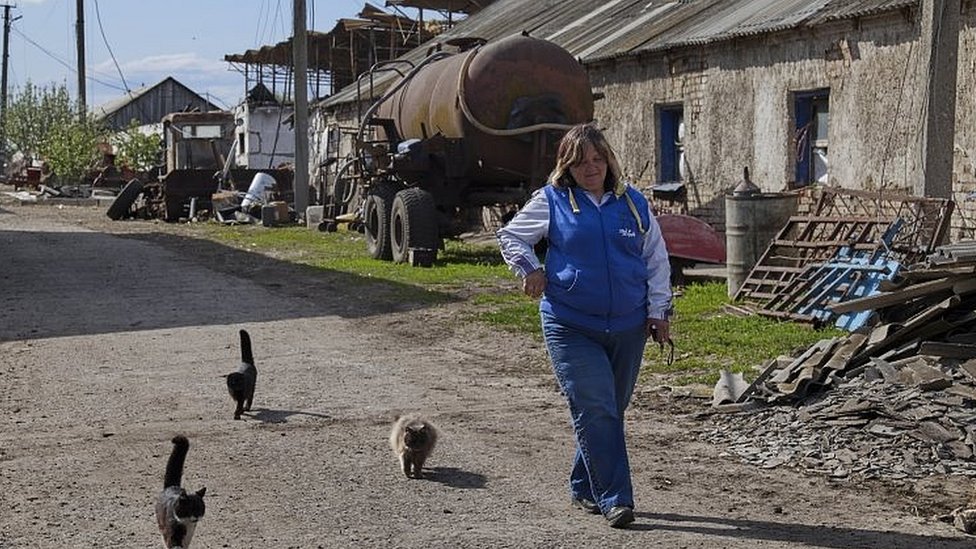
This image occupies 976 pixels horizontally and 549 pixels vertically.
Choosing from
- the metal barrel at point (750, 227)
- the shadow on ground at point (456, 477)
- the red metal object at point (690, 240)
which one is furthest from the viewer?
the red metal object at point (690, 240)

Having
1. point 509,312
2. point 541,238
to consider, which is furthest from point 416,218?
point 541,238

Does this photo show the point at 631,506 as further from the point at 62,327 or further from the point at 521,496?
the point at 62,327

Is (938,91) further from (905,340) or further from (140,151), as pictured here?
(140,151)

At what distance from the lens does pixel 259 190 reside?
104 ft

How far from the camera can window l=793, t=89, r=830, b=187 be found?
58.0 feet

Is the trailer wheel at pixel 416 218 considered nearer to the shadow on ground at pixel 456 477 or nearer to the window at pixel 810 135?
the window at pixel 810 135

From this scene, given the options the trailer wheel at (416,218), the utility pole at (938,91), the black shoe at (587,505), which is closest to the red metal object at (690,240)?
the trailer wheel at (416,218)

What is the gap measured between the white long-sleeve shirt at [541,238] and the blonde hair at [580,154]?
64 mm

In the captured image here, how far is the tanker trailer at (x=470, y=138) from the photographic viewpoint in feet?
56.5

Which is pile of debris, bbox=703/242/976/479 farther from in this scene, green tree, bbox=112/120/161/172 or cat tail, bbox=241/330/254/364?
green tree, bbox=112/120/161/172

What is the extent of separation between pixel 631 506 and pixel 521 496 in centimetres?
71

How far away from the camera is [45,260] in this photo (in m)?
19.8

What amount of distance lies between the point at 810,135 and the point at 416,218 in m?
5.47

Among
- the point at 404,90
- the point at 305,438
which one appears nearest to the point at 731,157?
the point at 404,90
